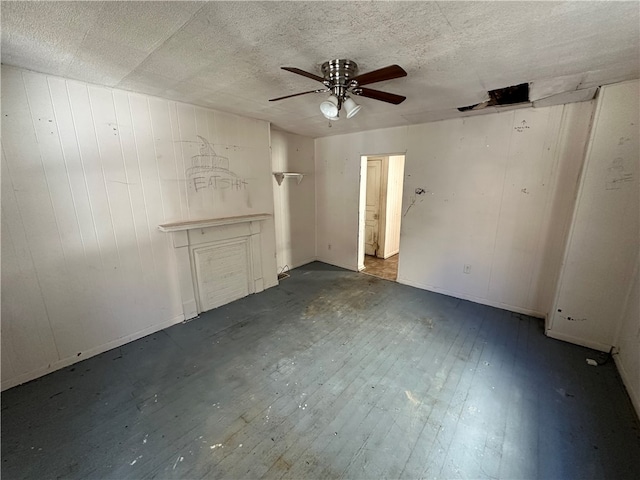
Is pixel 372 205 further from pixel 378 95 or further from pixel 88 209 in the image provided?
pixel 88 209

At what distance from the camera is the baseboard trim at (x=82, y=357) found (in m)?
1.89

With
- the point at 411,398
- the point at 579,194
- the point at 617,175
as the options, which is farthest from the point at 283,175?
the point at 617,175

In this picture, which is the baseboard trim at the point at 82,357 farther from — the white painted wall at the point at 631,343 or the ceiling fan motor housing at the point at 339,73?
the white painted wall at the point at 631,343

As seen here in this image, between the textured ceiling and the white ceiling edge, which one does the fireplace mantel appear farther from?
the white ceiling edge

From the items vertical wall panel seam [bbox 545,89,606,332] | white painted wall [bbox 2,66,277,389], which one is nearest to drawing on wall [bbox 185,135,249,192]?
white painted wall [bbox 2,66,277,389]

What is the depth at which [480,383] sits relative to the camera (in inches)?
75.1

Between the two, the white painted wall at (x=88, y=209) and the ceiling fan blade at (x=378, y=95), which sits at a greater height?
the ceiling fan blade at (x=378, y=95)

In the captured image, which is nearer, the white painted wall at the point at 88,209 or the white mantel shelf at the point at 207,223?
the white painted wall at the point at 88,209

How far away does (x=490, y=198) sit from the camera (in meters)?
2.93

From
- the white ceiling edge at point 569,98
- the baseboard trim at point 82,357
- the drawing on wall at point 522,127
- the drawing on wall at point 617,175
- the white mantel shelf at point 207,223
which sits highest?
the white ceiling edge at point 569,98

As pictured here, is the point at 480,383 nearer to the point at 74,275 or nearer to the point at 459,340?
the point at 459,340

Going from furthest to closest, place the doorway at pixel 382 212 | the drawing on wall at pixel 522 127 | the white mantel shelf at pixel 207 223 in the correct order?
the doorway at pixel 382 212 → the drawing on wall at pixel 522 127 → the white mantel shelf at pixel 207 223

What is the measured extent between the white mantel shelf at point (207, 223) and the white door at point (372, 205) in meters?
2.30

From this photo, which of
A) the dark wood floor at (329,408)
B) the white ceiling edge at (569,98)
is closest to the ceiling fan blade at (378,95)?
the white ceiling edge at (569,98)
